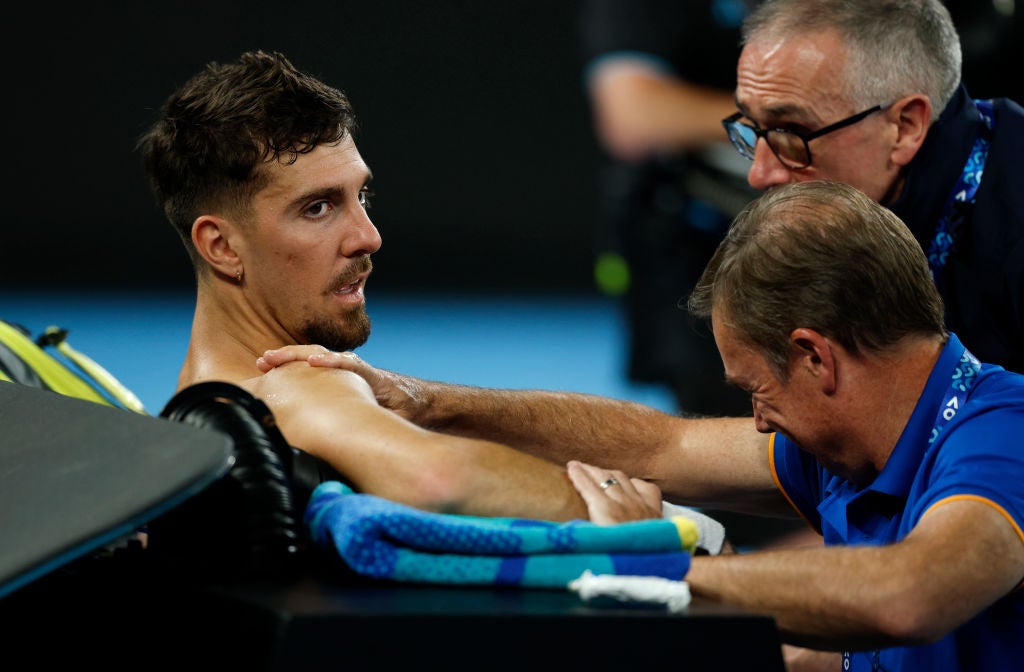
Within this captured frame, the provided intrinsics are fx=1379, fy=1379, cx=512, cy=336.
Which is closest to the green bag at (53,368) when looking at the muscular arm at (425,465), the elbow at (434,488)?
the muscular arm at (425,465)

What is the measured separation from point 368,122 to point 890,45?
622cm

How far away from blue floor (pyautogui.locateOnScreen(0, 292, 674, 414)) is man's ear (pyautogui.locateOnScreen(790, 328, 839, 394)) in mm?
4374

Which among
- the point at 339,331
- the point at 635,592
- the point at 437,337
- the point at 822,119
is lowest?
the point at 437,337

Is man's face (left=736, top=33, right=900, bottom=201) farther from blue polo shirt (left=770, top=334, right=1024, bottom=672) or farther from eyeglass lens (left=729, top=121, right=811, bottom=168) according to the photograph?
blue polo shirt (left=770, top=334, right=1024, bottom=672)

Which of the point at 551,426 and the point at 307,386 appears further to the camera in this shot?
the point at 551,426

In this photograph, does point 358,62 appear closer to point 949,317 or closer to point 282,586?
point 949,317

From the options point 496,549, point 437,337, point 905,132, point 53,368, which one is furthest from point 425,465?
point 437,337

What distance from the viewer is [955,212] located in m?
2.64

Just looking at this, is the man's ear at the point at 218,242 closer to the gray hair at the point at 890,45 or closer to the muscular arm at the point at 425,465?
the muscular arm at the point at 425,465

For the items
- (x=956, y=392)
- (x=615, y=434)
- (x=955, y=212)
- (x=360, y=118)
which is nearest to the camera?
(x=956, y=392)

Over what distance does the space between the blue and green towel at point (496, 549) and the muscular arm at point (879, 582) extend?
9 centimetres

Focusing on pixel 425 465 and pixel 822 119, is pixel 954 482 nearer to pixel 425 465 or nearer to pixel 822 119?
pixel 425 465

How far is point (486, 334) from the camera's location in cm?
817

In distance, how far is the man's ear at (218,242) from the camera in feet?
7.55
